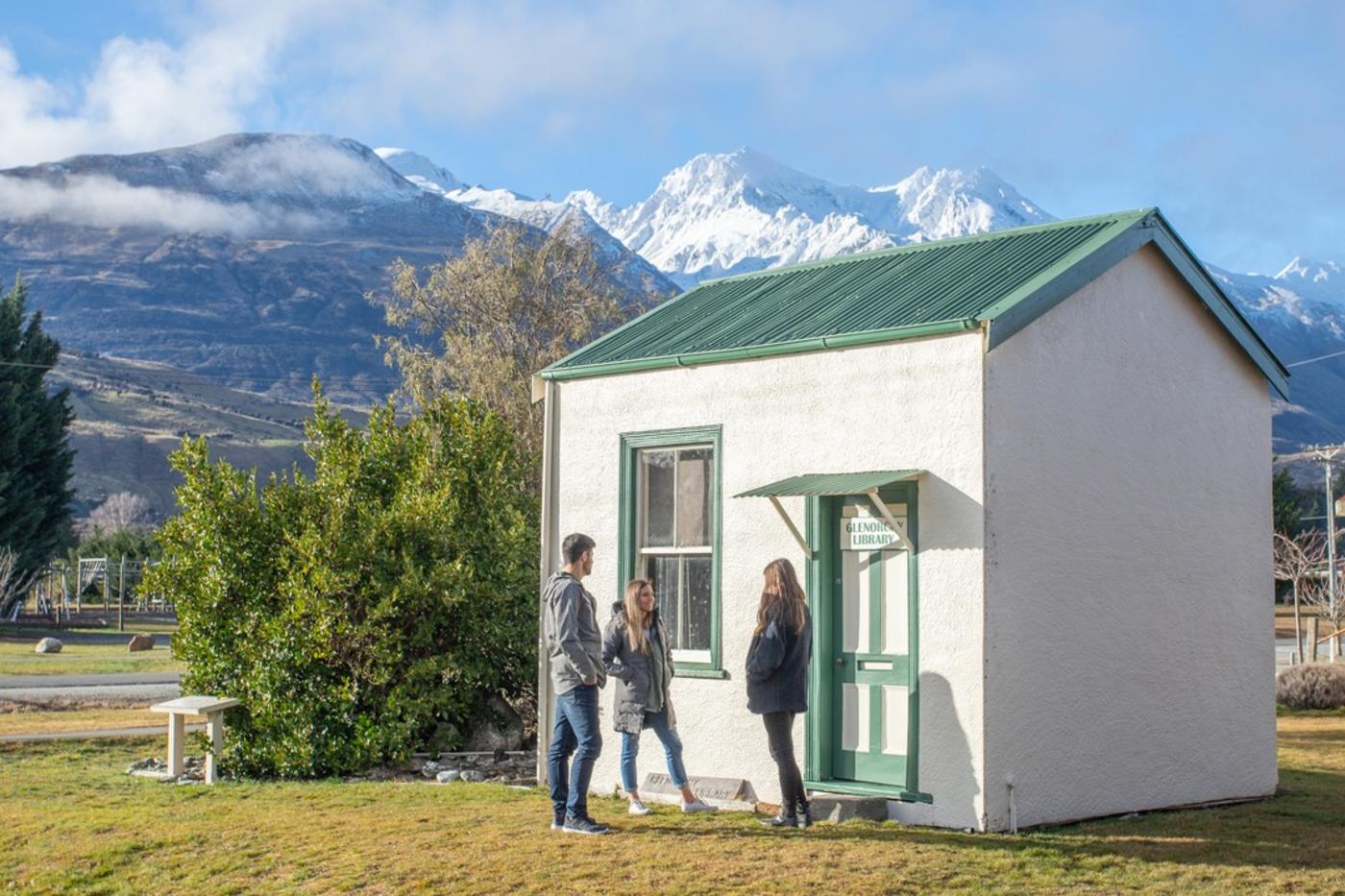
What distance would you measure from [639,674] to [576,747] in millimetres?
673

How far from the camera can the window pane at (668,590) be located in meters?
12.3

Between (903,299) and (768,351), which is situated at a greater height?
(903,299)

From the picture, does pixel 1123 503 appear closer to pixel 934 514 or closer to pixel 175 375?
pixel 934 514

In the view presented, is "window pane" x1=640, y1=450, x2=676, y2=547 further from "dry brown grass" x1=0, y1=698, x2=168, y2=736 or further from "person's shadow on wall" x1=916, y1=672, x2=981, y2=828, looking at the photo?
"dry brown grass" x1=0, y1=698, x2=168, y2=736

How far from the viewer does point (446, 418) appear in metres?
15.9

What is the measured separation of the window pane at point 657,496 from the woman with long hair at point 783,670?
7.27 feet

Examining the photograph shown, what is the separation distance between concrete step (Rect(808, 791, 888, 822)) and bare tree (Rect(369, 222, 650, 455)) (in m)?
22.7

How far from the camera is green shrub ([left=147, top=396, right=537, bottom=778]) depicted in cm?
1393

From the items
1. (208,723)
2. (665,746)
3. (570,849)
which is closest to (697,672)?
(665,746)

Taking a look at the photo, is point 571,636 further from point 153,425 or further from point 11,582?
point 153,425

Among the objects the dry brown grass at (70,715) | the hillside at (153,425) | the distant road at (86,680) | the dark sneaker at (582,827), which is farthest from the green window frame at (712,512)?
the hillside at (153,425)

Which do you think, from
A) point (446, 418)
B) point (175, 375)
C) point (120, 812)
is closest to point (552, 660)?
point (120, 812)

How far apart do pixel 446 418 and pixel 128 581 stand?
46.2 metres

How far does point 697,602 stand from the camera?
12.2 meters
